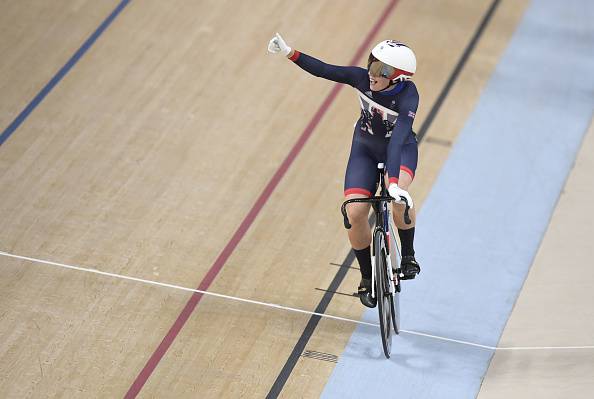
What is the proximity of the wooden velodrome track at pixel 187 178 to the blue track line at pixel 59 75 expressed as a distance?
0.03 m

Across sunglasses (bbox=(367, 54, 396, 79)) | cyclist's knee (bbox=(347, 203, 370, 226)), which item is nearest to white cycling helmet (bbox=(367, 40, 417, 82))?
sunglasses (bbox=(367, 54, 396, 79))

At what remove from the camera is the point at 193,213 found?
6.90 m

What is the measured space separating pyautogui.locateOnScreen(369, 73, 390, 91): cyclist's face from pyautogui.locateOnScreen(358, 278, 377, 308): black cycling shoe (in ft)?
3.65

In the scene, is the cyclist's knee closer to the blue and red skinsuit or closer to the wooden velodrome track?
the blue and red skinsuit

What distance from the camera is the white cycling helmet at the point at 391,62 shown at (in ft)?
17.7

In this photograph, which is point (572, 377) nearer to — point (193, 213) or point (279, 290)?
point (279, 290)

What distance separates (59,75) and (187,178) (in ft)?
5.42

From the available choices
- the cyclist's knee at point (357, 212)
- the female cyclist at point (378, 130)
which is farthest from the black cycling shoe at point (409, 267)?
the cyclist's knee at point (357, 212)

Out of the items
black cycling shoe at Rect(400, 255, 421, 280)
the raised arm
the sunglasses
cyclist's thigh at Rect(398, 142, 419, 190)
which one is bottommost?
black cycling shoe at Rect(400, 255, 421, 280)

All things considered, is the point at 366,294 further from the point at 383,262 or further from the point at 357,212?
the point at 357,212

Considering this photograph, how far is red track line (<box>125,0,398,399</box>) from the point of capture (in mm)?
5695

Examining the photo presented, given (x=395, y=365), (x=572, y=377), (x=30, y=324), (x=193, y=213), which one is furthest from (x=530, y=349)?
(x=30, y=324)

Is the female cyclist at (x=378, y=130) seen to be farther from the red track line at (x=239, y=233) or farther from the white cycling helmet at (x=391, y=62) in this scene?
the red track line at (x=239, y=233)

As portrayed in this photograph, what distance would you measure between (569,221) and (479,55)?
2183 millimetres
